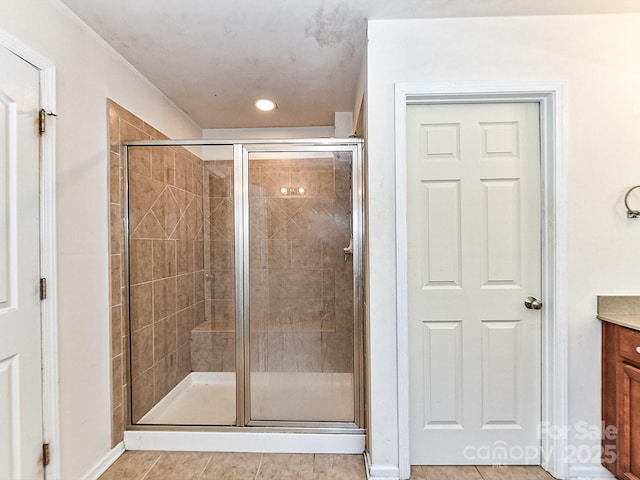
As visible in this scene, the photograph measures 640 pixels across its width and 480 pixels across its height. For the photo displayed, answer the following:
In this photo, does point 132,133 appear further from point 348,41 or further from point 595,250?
point 595,250

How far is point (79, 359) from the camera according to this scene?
1.79 meters

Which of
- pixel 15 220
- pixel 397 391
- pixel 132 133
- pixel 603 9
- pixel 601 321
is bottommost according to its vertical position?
pixel 397 391

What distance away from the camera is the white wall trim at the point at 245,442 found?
211cm

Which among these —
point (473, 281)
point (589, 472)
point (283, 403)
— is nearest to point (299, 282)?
point (283, 403)

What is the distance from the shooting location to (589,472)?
1.80m

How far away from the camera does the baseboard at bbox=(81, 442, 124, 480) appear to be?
6.05 feet

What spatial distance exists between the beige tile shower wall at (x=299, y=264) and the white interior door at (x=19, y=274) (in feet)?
3.58

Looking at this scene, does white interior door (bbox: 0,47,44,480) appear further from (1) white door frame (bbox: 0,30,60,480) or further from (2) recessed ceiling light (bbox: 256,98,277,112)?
(2) recessed ceiling light (bbox: 256,98,277,112)

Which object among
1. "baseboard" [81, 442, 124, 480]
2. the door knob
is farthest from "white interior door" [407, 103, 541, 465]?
"baseboard" [81, 442, 124, 480]

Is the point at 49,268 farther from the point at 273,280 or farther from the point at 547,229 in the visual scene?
the point at 547,229

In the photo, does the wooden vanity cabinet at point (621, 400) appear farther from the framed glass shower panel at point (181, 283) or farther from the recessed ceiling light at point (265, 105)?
the recessed ceiling light at point (265, 105)

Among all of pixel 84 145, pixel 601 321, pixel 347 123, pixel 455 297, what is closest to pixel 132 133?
pixel 84 145

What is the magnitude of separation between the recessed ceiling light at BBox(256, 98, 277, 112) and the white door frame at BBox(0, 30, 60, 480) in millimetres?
1496

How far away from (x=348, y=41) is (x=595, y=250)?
5.79 ft
